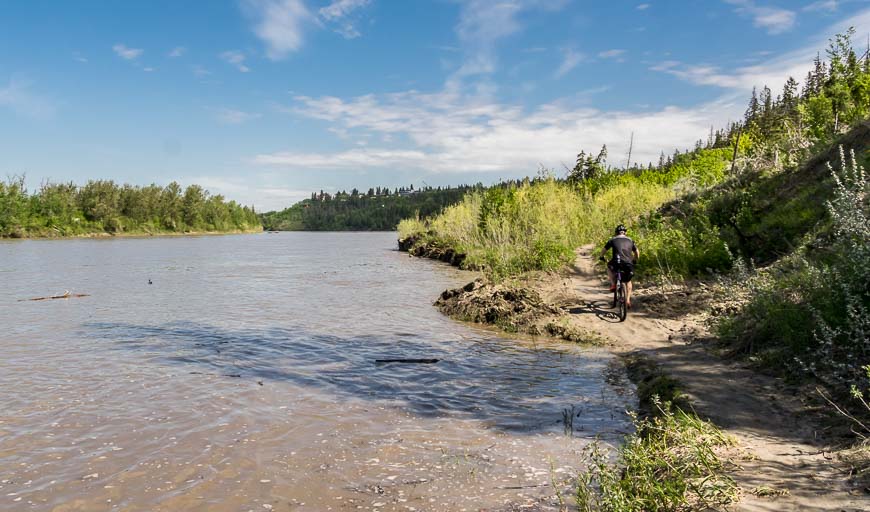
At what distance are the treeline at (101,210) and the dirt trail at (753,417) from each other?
94.7m

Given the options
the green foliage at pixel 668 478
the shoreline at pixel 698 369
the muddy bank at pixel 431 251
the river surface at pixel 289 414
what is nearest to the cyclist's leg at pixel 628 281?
the shoreline at pixel 698 369

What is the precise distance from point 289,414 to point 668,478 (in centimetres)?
445

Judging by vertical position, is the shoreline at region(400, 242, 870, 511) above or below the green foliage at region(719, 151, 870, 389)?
below

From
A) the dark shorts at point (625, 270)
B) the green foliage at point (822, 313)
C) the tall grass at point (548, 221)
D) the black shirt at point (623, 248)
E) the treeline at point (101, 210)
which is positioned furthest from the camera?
the treeline at point (101, 210)

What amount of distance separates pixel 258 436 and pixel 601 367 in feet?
18.8

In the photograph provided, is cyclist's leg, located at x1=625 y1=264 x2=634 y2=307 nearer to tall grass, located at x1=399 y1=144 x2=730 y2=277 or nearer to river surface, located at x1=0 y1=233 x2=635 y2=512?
river surface, located at x1=0 y1=233 x2=635 y2=512

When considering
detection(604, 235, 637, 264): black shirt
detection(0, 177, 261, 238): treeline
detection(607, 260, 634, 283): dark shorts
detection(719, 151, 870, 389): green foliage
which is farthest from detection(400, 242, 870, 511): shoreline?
detection(0, 177, 261, 238): treeline

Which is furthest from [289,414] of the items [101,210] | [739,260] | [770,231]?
[101,210]

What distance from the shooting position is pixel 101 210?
96812 mm

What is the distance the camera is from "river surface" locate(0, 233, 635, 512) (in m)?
4.75

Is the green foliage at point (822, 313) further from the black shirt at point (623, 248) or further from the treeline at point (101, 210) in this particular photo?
the treeline at point (101, 210)

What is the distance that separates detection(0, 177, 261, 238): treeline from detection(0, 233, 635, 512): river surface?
8631cm

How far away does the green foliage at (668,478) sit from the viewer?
3744 millimetres

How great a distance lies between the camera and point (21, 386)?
773 centimetres
